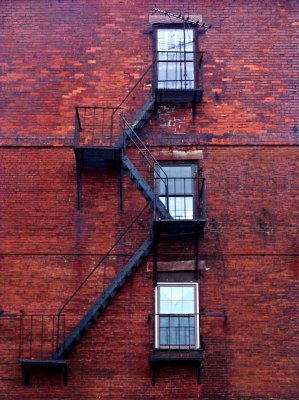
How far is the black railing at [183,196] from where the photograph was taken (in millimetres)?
15477

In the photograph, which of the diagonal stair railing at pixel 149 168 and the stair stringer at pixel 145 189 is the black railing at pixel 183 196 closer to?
the diagonal stair railing at pixel 149 168

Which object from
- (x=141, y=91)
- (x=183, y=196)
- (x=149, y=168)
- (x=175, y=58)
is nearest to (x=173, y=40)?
(x=175, y=58)

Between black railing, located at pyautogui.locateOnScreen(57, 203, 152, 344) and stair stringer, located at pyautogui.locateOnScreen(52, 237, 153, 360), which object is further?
black railing, located at pyautogui.locateOnScreen(57, 203, 152, 344)

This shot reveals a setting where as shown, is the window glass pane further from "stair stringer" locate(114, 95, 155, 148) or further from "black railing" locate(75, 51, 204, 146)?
"stair stringer" locate(114, 95, 155, 148)

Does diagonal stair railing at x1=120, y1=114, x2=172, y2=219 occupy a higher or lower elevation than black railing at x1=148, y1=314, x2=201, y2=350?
higher

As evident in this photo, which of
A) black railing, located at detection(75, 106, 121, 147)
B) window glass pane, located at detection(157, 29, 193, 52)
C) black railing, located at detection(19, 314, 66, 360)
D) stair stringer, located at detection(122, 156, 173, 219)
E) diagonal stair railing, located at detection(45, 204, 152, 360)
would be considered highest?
window glass pane, located at detection(157, 29, 193, 52)

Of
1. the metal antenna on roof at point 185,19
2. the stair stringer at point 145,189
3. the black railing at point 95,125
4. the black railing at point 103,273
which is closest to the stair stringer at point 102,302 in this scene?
the black railing at point 103,273

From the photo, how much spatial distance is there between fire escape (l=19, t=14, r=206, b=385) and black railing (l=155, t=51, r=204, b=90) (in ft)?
0.08

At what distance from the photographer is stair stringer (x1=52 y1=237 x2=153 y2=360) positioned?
14266mm

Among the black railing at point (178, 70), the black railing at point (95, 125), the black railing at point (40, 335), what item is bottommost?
the black railing at point (40, 335)

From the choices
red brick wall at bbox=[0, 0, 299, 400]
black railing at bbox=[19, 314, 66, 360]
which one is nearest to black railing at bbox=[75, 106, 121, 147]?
red brick wall at bbox=[0, 0, 299, 400]

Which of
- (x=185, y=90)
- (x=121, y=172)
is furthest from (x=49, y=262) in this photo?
(x=185, y=90)

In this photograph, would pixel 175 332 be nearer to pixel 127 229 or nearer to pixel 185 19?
pixel 127 229

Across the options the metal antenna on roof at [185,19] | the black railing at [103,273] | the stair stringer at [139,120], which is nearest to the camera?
the black railing at [103,273]
